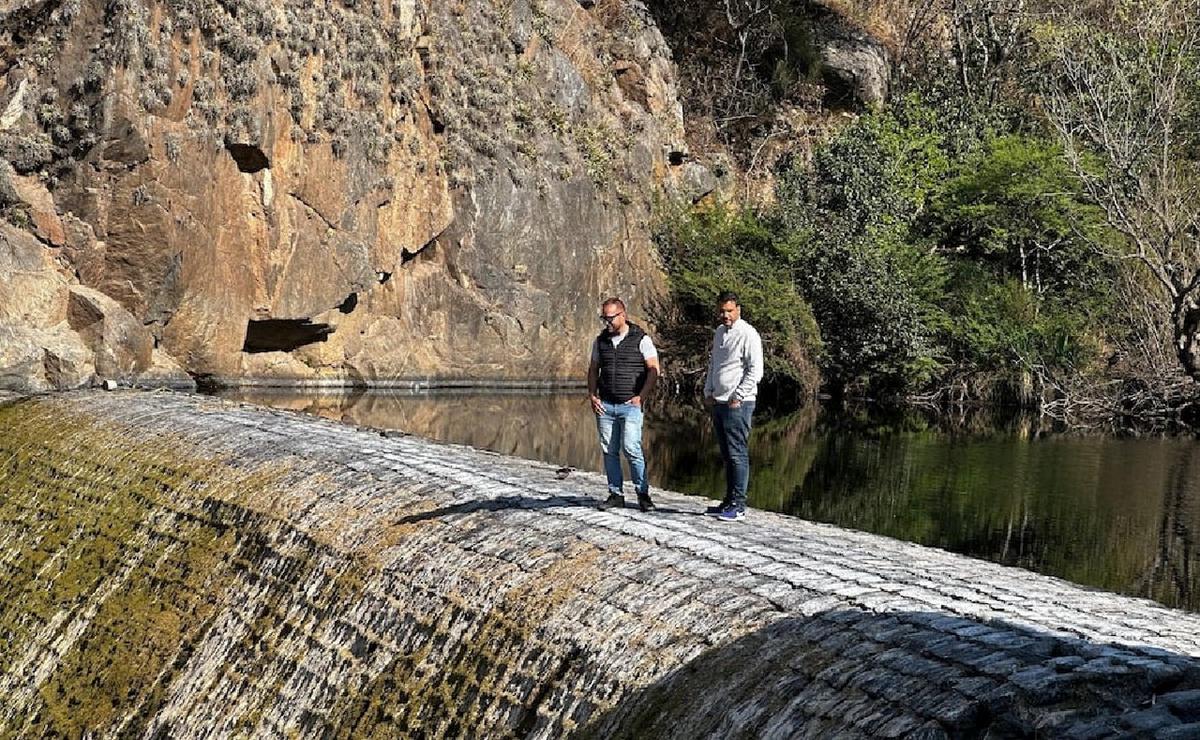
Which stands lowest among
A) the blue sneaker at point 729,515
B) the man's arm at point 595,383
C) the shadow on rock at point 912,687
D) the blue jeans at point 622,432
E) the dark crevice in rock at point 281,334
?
the dark crevice in rock at point 281,334

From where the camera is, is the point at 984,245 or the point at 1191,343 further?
the point at 984,245

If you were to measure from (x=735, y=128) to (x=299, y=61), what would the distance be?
23.1m

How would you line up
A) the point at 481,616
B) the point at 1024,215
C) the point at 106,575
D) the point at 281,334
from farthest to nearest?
the point at 1024,215, the point at 281,334, the point at 106,575, the point at 481,616

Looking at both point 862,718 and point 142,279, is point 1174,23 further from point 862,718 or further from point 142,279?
point 862,718

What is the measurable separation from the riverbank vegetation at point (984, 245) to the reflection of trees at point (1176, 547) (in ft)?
39.9

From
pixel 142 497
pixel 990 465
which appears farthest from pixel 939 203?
pixel 142 497

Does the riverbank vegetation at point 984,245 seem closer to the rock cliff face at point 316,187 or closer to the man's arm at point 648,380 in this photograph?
the rock cliff face at point 316,187

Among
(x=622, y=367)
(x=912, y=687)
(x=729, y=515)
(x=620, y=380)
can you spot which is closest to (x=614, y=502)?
(x=729, y=515)

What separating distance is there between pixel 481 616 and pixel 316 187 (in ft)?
91.9

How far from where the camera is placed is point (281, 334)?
118ft

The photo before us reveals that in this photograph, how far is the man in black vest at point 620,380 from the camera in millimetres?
11266

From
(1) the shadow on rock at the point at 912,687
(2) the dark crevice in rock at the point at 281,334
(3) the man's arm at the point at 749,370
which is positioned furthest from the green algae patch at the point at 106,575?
(2) the dark crevice in rock at the point at 281,334

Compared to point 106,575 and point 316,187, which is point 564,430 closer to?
point 316,187

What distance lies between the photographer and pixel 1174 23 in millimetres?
49031
